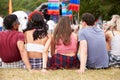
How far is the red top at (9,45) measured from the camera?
8.01 meters

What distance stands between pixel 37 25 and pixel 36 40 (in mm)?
297

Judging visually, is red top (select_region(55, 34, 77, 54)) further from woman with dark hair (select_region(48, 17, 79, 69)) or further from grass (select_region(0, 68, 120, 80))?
grass (select_region(0, 68, 120, 80))

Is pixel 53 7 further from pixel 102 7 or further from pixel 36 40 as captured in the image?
pixel 102 7

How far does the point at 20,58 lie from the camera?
8266mm

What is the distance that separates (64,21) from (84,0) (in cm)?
3870

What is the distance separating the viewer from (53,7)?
2495 cm

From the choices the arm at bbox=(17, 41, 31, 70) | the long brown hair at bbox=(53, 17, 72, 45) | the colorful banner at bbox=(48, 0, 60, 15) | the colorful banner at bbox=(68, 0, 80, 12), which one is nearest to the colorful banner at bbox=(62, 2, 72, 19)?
the colorful banner at bbox=(68, 0, 80, 12)

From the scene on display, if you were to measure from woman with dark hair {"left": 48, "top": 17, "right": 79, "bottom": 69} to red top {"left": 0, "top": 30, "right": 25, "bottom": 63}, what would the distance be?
71 centimetres

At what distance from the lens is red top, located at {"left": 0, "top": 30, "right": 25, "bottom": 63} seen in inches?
315

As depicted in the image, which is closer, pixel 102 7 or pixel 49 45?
pixel 49 45

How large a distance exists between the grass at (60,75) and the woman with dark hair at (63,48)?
488mm

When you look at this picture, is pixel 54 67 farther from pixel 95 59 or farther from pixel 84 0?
pixel 84 0

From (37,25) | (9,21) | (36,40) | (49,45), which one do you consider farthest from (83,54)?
(9,21)

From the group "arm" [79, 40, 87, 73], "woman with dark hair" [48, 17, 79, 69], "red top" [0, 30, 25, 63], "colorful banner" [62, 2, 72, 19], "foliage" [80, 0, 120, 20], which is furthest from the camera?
"foliage" [80, 0, 120, 20]
